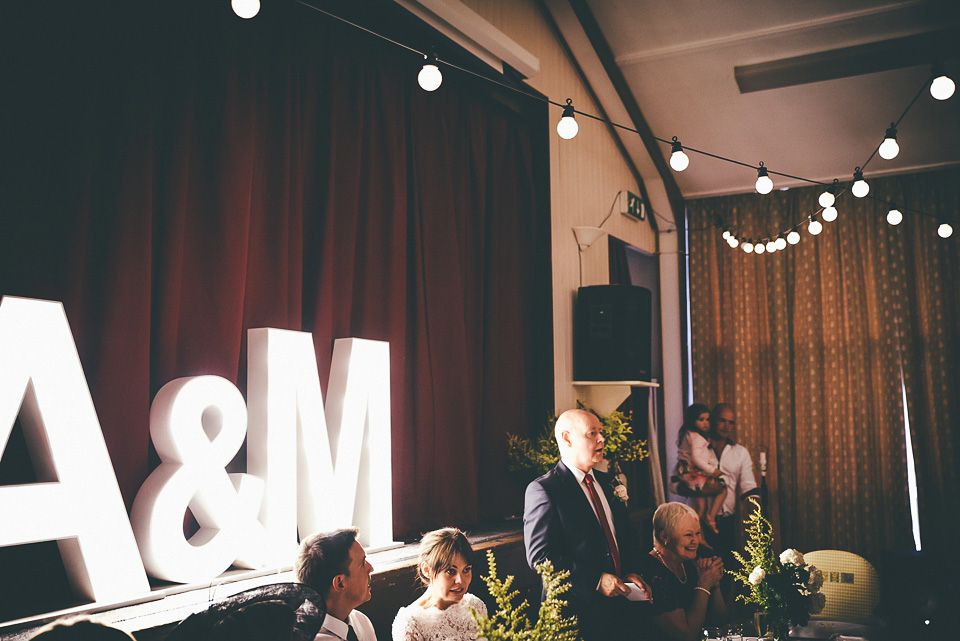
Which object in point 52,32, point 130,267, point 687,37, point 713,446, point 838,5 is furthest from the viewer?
point 713,446

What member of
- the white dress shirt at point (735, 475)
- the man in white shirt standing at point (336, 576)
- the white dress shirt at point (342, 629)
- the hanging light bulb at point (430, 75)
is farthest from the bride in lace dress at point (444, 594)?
the white dress shirt at point (735, 475)

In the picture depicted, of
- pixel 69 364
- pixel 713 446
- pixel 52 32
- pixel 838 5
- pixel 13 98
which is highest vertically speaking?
pixel 838 5

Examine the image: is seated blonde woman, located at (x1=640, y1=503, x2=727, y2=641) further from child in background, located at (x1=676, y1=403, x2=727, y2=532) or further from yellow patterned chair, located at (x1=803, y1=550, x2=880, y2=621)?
child in background, located at (x1=676, y1=403, x2=727, y2=532)

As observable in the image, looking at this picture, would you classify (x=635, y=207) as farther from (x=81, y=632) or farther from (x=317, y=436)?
(x=81, y=632)

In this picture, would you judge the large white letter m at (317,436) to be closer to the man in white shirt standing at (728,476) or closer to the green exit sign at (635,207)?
the man in white shirt standing at (728,476)

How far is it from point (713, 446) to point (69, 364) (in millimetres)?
4927

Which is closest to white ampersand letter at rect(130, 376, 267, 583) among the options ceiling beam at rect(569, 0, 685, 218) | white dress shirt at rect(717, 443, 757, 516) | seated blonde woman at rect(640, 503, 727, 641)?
seated blonde woman at rect(640, 503, 727, 641)

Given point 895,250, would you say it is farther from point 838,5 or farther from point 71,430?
point 71,430

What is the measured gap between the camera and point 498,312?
4.71 m

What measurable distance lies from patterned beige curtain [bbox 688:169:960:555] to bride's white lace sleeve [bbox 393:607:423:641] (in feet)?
17.8

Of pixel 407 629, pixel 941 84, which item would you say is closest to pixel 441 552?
Answer: pixel 407 629

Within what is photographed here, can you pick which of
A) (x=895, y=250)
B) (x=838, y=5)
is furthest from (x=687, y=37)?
(x=895, y=250)

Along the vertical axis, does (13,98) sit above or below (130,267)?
above

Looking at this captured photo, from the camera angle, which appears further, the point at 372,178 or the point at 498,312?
the point at 498,312
